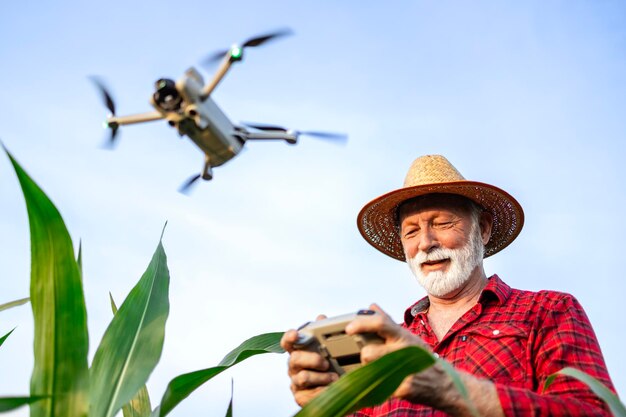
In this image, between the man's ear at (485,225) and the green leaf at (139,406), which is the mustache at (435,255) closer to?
the man's ear at (485,225)

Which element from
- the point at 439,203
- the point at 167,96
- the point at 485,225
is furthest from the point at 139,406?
the point at 485,225

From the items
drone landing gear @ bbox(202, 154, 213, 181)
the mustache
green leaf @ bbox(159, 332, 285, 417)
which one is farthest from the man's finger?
the mustache

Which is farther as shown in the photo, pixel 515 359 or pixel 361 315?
pixel 515 359

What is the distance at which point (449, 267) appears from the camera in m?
2.75

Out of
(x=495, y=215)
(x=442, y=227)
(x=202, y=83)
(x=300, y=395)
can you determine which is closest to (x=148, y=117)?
(x=202, y=83)

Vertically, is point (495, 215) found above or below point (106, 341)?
above

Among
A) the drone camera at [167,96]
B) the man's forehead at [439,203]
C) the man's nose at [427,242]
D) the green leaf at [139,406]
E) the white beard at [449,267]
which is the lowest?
the green leaf at [139,406]

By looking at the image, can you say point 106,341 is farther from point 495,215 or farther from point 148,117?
point 495,215

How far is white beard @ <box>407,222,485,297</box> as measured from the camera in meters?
2.72

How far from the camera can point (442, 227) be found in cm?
289

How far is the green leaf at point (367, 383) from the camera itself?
4.24ft

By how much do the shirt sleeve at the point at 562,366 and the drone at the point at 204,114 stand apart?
888mm

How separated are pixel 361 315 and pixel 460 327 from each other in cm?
104

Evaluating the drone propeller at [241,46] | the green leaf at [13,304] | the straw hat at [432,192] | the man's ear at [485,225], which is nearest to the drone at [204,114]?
the drone propeller at [241,46]
